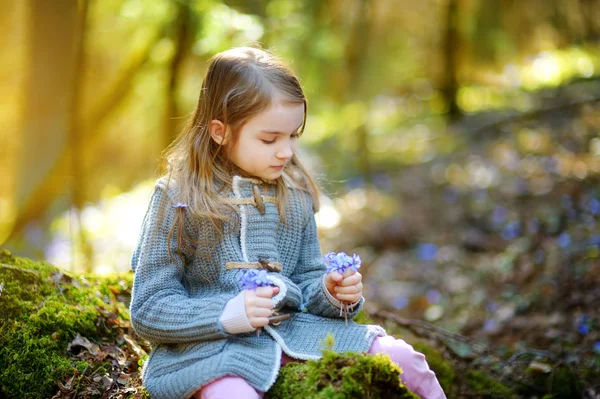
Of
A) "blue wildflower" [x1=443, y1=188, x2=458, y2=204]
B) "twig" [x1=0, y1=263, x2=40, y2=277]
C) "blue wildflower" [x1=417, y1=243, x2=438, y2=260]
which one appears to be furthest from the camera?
"blue wildflower" [x1=443, y1=188, x2=458, y2=204]

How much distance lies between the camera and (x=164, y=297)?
2.55 m

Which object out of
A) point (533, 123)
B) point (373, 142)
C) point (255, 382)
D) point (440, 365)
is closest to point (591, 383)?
point (440, 365)

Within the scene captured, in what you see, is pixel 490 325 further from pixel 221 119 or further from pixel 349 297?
pixel 221 119

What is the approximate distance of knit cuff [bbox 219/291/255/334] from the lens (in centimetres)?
241

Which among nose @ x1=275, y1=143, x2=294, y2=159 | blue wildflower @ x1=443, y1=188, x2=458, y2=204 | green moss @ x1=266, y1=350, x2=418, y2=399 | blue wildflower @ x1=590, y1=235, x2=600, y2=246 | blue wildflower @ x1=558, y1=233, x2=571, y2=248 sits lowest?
blue wildflower @ x1=443, y1=188, x2=458, y2=204

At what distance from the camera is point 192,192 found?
273 centimetres

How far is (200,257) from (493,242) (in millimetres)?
5417

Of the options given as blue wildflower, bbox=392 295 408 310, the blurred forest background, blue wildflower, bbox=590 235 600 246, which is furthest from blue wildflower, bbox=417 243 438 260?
blue wildflower, bbox=590 235 600 246

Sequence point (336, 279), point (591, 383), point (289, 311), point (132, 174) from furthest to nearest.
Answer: point (132, 174), point (591, 383), point (289, 311), point (336, 279)

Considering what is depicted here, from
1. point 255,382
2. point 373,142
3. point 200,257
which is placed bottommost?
point 373,142

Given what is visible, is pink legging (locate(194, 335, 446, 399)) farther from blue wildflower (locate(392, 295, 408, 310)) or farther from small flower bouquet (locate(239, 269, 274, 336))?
blue wildflower (locate(392, 295, 408, 310))

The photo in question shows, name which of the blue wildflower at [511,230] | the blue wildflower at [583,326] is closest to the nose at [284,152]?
the blue wildflower at [583,326]

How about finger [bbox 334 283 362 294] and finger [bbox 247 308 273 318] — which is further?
finger [bbox 334 283 362 294]

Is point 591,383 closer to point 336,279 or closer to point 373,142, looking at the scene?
point 336,279
